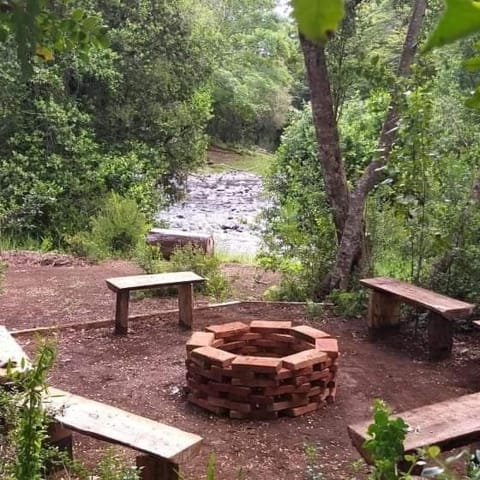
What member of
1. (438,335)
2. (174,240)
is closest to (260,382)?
(438,335)

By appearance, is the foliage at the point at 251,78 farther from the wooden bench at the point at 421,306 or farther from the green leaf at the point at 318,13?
the green leaf at the point at 318,13

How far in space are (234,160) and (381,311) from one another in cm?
1641

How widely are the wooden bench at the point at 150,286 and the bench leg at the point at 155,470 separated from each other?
2378 mm

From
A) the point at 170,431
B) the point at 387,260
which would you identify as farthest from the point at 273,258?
the point at 170,431

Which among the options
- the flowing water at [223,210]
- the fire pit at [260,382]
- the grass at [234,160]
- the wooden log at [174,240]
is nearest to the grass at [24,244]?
the wooden log at [174,240]

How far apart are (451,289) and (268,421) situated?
6.66 feet

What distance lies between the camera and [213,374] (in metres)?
3.66

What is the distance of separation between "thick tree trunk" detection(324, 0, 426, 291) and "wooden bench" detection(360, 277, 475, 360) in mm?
603

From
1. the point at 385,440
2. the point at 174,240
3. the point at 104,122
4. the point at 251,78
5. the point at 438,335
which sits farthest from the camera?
the point at 251,78

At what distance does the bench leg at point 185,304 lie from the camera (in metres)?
4.98

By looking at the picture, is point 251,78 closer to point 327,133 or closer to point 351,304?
point 327,133

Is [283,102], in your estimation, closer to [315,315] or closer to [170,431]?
[315,315]

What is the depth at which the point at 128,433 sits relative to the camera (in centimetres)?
251

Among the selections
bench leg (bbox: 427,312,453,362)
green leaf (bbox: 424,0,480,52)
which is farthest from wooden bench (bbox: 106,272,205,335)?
green leaf (bbox: 424,0,480,52)
